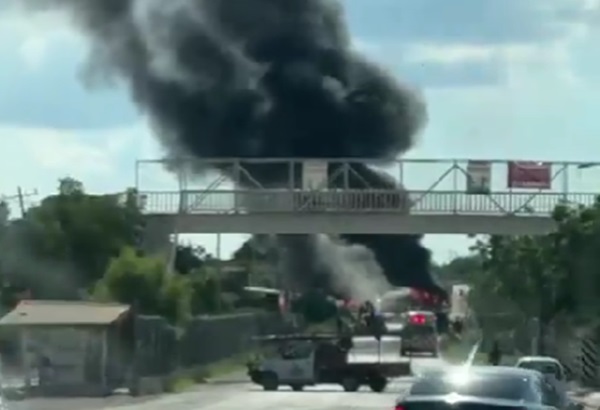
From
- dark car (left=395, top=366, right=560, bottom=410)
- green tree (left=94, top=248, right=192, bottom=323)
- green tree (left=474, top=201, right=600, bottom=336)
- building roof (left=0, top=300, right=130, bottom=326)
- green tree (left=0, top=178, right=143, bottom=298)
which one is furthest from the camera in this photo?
green tree (left=0, top=178, right=143, bottom=298)

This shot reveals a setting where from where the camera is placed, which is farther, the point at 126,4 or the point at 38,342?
the point at 126,4

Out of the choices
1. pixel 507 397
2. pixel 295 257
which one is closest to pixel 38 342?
pixel 507 397

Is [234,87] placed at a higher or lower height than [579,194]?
higher

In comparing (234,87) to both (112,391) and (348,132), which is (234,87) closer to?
(348,132)

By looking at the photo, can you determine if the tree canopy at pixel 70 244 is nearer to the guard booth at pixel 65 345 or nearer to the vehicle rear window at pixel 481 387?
the guard booth at pixel 65 345

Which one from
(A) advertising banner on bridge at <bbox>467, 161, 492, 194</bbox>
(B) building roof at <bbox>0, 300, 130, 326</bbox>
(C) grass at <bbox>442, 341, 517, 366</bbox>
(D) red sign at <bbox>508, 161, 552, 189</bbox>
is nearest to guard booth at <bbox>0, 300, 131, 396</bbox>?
(B) building roof at <bbox>0, 300, 130, 326</bbox>

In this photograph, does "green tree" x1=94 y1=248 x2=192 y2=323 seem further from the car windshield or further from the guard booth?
the car windshield

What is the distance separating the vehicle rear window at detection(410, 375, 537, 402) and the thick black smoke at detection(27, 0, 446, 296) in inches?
2676

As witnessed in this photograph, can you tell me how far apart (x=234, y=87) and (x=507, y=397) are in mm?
72394

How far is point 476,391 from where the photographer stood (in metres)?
25.1

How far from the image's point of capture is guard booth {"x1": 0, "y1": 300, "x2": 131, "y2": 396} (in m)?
55.9

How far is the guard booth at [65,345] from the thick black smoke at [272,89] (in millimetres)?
37052

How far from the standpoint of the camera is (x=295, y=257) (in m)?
112

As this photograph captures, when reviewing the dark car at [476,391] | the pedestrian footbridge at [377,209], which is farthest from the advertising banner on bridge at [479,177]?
the dark car at [476,391]
